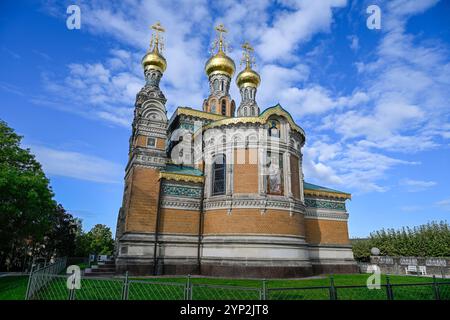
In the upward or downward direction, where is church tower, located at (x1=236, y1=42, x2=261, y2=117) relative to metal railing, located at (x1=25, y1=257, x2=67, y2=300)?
upward

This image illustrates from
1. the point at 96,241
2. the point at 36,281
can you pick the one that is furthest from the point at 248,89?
the point at 96,241

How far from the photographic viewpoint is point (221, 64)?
25.4 metres

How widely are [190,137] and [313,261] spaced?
1158 centimetres

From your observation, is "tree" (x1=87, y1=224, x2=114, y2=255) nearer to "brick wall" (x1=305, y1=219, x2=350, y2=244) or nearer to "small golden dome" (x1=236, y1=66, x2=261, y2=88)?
"small golden dome" (x1=236, y1=66, x2=261, y2=88)

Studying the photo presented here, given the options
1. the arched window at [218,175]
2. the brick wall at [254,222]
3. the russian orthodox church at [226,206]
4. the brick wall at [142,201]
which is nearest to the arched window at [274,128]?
the russian orthodox church at [226,206]

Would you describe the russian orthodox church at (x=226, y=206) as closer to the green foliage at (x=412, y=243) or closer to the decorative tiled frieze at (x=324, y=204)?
the decorative tiled frieze at (x=324, y=204)

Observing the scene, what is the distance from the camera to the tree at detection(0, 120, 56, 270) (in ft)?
46.4

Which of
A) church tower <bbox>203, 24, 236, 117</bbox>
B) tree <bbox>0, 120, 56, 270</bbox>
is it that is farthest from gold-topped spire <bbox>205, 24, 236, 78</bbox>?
tree <bbox>0, 120, 56, 270</bbox>

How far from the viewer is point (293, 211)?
16734 mm

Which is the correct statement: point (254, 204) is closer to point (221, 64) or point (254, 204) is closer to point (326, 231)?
point (326, 231)

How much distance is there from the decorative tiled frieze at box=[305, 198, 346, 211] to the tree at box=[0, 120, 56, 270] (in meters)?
15.9
